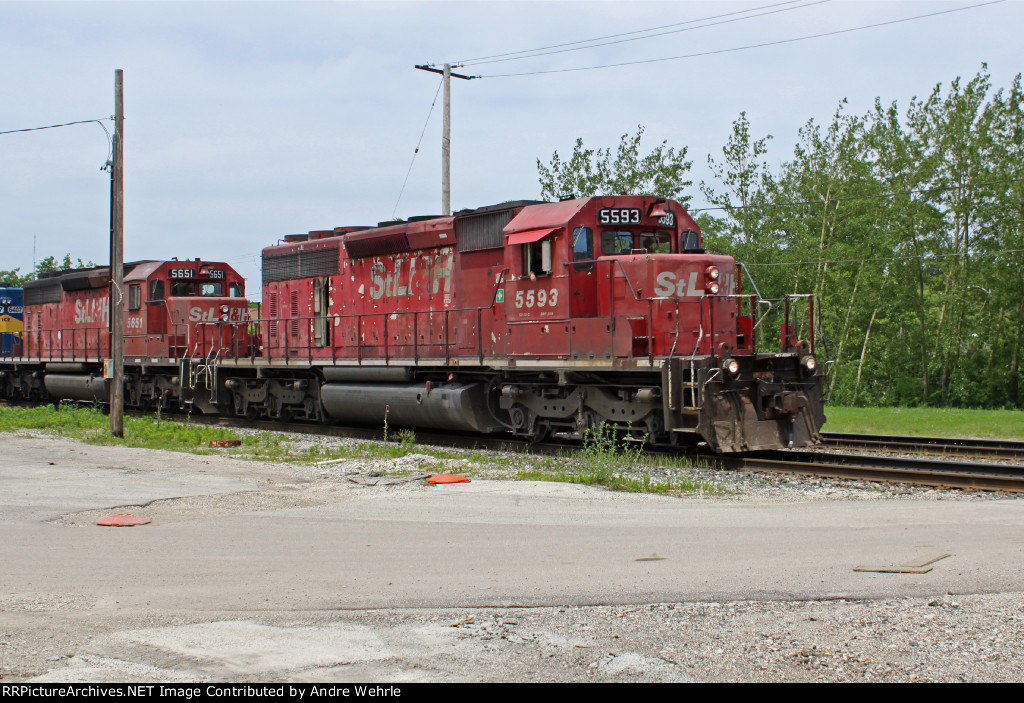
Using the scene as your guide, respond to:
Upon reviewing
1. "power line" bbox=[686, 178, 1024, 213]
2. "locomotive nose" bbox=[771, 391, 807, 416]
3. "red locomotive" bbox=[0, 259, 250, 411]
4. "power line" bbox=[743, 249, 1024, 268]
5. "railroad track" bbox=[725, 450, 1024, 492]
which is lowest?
"railroad track" bbox=[725, 450, 1024, 492]

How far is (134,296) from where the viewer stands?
25.4 metres

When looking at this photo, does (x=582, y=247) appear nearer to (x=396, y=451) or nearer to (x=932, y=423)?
(x=396, y=451)

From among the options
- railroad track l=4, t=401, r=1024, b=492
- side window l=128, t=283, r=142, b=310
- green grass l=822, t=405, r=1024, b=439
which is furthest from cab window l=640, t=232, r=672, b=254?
side window l=128, t=283, r=142, b=310

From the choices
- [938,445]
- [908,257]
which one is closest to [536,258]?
[938,445]

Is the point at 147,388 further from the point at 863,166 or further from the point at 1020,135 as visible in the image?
the point at 1020,135

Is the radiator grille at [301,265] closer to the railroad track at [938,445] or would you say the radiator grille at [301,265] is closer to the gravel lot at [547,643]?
the railroad track at [938,445]

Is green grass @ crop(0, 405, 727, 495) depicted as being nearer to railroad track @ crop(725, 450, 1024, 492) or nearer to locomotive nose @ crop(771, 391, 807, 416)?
railroad track @ crop(725, 450, 1024, 492)

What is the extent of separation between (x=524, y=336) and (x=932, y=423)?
443 inches

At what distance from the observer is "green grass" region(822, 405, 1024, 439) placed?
19.5m

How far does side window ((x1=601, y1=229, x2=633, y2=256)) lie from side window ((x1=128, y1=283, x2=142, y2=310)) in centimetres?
1540

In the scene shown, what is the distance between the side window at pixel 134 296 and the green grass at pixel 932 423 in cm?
1744

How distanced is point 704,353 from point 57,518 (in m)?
8.57

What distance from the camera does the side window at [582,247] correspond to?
14.3 metres

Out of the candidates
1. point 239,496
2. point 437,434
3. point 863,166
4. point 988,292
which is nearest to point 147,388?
point 437,434
